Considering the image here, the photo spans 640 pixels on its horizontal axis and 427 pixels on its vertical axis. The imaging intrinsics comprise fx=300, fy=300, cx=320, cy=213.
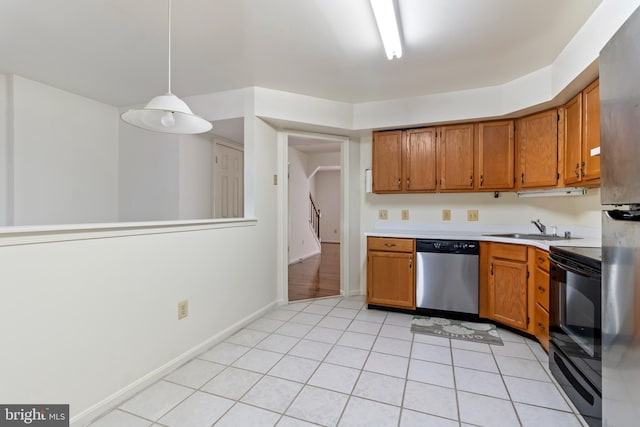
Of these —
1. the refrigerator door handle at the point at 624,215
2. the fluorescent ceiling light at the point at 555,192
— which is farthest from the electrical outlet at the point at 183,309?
the fluorescent ceiling light at the point at 555,192

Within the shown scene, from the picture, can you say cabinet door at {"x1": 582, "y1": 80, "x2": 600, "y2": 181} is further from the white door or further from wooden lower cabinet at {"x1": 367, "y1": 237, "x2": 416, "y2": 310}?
the white door

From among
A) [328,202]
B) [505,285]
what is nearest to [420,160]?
[505,285]

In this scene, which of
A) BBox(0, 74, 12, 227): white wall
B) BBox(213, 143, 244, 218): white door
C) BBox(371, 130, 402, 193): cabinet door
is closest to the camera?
BBox(0, 74, 12, 227): white wall

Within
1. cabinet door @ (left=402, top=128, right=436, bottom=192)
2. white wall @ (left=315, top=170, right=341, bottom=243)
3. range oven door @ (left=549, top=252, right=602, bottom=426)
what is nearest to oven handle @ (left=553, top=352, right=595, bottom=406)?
range oven door @ (left=549, top=252, right=602, bottom=426)

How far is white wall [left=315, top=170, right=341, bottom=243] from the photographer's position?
9.46 m

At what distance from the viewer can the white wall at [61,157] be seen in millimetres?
2846

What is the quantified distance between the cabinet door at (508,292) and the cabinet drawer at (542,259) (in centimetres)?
18

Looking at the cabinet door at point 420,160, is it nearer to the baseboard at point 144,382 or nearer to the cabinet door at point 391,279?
the cabinet door at point 391,279

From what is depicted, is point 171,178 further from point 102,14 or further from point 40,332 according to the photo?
point 40,332

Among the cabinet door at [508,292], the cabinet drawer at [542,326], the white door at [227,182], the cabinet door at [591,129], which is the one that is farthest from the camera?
the white door at [227,182]

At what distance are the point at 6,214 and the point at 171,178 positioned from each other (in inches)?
57.1

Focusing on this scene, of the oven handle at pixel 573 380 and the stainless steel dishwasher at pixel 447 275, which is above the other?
the stainless steel dishwasher at pixel 447 275

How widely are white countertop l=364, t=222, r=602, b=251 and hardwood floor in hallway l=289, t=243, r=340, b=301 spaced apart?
1.16 meters

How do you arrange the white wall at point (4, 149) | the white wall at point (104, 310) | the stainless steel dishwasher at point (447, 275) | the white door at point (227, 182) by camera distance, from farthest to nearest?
the white door at point (227, 182)
the stainless steel dishwasher at point (447, 275)
the white wall at point (4, 149)
the white wall at point (104, 310)
